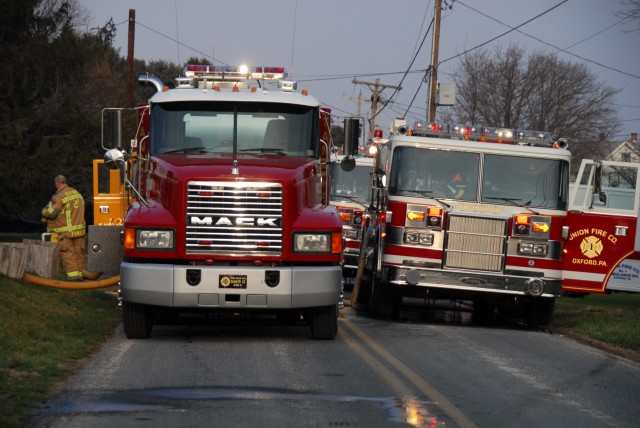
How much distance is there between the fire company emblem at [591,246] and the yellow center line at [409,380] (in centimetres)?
468

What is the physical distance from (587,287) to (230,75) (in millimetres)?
6562

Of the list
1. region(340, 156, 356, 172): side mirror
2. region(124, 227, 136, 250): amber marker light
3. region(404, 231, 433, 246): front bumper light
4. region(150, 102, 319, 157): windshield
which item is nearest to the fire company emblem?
region(404, 231, 433, 246): front bumper light

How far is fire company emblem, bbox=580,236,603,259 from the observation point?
17297 mm

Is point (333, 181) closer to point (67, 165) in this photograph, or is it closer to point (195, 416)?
point (195, 416)

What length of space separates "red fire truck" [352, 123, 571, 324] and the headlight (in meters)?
4.98

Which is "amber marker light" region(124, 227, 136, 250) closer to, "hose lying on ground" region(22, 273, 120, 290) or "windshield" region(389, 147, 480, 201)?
"hose lying on ground" region(22, 273, 120, 290)

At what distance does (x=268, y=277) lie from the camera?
12281 millimetres

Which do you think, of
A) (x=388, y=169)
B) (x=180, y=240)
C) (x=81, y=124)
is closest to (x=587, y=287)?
(x=388, y=169)

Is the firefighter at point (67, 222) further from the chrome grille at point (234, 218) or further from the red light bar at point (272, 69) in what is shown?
the chrome grille at point (234, 218)

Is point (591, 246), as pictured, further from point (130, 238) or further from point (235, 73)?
point (130, 238)

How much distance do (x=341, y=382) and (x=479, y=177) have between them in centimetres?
727

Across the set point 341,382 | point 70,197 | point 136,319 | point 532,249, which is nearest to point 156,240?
point 136,319

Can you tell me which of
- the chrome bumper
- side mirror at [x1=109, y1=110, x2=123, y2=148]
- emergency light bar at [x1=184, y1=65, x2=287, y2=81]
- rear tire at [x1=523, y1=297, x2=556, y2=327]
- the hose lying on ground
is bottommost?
rear tire at [x1=523, y1=297, x2=556, y2=327]

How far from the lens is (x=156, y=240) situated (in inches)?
484
